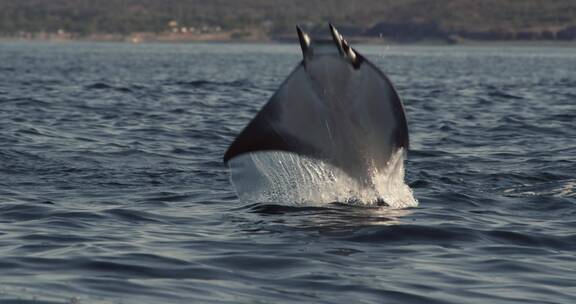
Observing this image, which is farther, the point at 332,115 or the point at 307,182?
the point at 307,182

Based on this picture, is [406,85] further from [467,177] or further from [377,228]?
[377,228]

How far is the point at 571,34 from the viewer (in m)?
186

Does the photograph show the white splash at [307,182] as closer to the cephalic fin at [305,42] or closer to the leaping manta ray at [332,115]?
the leaping manta ray at [332,115]

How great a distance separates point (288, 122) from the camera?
10.9m

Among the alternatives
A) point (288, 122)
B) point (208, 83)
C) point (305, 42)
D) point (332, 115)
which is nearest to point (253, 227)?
point (288, 122)

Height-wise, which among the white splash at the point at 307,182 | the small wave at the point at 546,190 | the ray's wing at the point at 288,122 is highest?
the ray's wing at the point at 288,122

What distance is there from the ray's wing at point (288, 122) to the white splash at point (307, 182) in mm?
161

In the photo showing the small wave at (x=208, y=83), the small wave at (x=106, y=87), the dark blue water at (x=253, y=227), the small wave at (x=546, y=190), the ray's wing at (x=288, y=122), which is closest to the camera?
the dark blue water at (x=253, y=227)

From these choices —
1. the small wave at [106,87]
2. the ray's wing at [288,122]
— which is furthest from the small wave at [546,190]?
the small wave at [106,87]

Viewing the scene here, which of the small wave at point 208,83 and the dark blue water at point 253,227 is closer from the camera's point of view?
the dark blue water at point 253,227

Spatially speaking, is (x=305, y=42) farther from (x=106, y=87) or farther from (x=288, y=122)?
(x=106, y=87)

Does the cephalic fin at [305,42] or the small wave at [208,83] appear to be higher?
the cephalic fin at [305,42]

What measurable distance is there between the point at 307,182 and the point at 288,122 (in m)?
1.77

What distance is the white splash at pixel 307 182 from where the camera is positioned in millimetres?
11445
